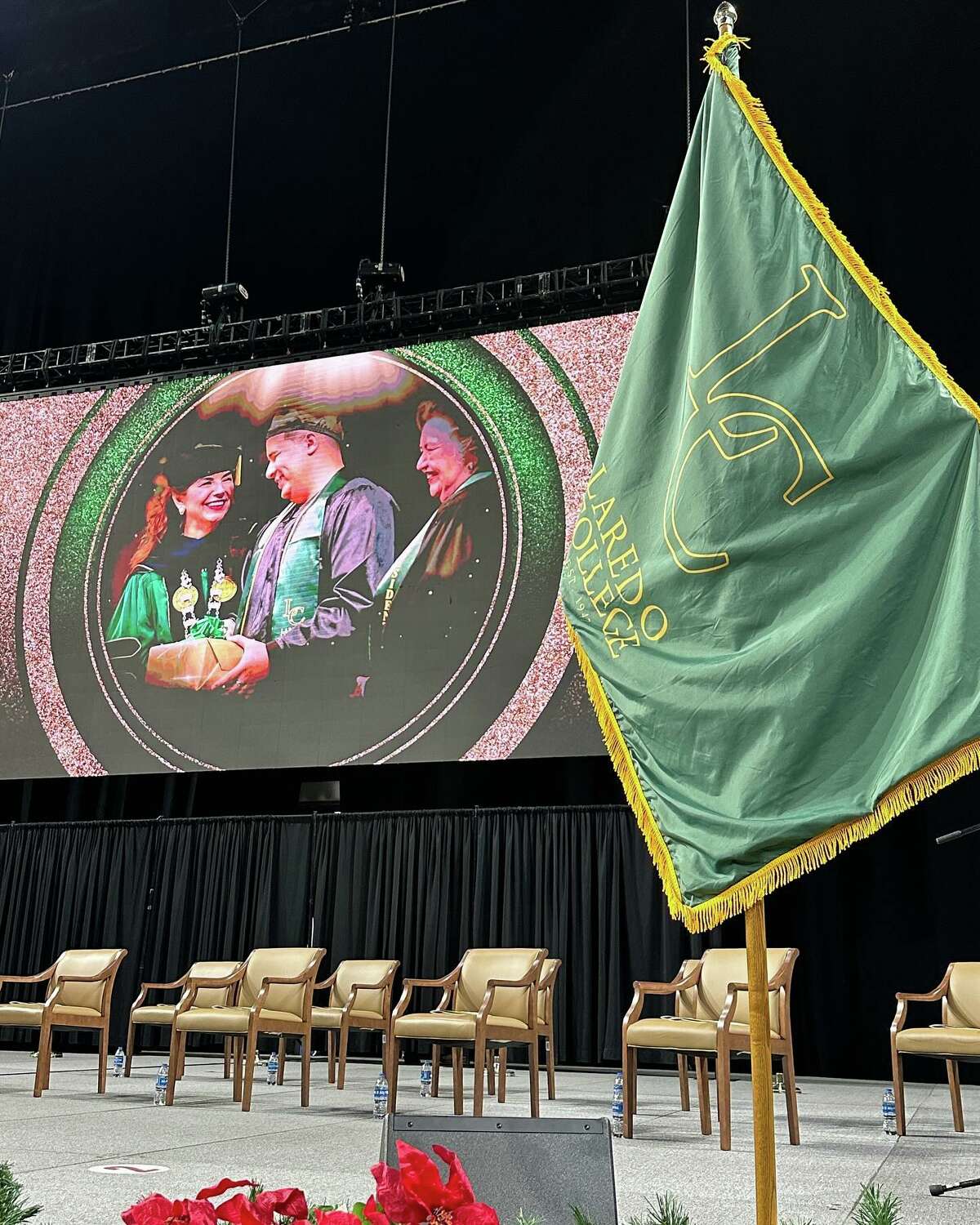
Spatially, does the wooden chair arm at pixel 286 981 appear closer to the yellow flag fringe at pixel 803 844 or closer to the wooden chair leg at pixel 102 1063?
the wooden chair leg at pixel 102 1063

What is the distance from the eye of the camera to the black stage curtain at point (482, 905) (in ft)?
26.7

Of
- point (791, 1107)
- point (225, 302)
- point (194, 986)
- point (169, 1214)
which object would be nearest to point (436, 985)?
point (194, 986)

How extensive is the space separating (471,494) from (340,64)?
Answer: 307 centimetres

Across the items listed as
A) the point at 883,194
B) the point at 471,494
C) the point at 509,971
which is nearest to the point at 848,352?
the point at 509,971

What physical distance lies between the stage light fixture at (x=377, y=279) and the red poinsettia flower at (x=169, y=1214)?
8.34m

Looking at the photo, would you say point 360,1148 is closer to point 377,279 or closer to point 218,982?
point 218,982

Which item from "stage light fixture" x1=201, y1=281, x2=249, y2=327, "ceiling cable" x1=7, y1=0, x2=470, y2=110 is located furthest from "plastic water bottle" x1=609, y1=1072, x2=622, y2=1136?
"ceiling cable" x1=7, y1=0, x2=470, y2=110

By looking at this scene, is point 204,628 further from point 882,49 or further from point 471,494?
point 882,49

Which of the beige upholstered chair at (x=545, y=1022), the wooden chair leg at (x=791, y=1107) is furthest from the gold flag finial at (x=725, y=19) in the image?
the beige upholstered chair at (x=545, y=1022)

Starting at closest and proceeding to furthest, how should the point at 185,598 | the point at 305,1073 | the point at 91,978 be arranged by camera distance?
the point at 305,1073, the point at 91,978, the point at 185,598

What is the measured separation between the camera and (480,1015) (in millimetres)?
5203

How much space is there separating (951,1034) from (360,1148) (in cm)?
225

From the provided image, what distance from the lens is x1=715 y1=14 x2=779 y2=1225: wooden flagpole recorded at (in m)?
1.73

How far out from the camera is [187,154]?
886cm
